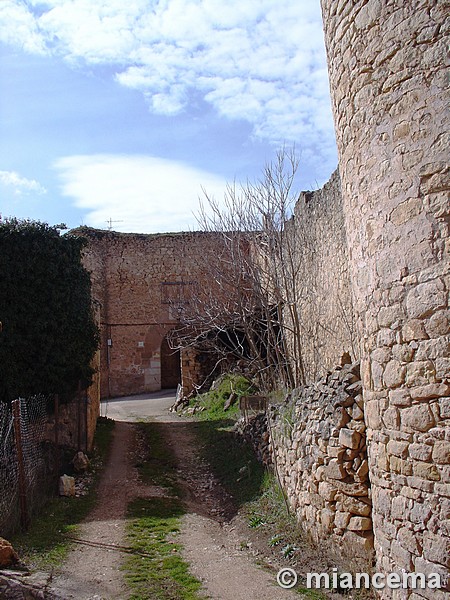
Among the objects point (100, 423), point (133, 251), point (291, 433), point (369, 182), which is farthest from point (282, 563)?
point (133, 251)

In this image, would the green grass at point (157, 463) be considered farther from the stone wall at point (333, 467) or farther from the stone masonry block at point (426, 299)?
the stone masonry block at point (426, 299)

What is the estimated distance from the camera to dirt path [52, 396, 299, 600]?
5.52 meters

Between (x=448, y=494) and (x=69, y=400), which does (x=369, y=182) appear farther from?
(x=69, y=400)

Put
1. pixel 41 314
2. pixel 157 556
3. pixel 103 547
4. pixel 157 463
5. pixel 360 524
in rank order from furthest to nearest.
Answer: pixel 41 314 < pixel 157 463 < pixel 103 547 < pixel 157 556 < pixel 360 524

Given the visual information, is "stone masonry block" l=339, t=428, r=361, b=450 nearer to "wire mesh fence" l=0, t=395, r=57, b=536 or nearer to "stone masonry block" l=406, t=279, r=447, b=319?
"stone masonry block" l=406, t=279, r=447, b=319

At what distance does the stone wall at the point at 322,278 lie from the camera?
31.5 ft

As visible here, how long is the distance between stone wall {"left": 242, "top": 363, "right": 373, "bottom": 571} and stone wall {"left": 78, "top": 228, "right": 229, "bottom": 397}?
1511 centimetres

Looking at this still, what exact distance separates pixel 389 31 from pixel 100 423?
39.1 ft

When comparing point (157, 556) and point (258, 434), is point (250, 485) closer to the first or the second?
point (258, 434)

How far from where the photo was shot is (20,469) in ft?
24.5

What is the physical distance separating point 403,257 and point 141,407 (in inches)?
584

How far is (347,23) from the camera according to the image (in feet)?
15.0

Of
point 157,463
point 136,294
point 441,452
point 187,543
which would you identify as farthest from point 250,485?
point 136,294

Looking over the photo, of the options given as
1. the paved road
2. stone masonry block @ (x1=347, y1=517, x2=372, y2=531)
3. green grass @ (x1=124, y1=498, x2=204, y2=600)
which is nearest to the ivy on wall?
green grass @ (x1=124, y1=498, x2=204, y2=600)
